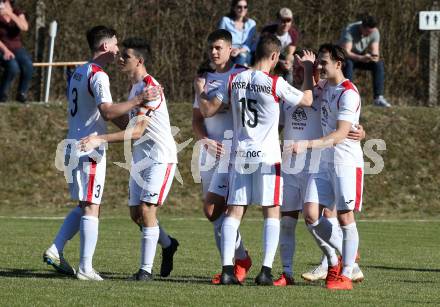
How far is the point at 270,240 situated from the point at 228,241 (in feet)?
1.22

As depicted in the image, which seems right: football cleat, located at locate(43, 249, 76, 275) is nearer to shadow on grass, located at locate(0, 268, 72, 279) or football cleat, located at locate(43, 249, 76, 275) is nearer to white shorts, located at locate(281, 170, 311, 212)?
shadow on grass, located at locate(0, 268, 72, 279)

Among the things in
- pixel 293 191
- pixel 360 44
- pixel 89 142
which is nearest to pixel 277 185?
pixel 293 191

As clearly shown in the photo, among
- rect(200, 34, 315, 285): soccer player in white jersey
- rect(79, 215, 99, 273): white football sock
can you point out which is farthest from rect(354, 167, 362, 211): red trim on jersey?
rect(79, 215, 99, 273): white football sock

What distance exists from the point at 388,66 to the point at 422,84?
33.5 inches

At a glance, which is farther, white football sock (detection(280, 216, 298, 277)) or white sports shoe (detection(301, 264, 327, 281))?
white sports shoe (detection(301, 264, 327, 281))

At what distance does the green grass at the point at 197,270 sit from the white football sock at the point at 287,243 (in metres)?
0.23

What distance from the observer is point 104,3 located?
25547 millimetres

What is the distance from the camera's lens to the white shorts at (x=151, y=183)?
10781 mm

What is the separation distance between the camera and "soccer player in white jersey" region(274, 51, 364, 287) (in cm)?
1095

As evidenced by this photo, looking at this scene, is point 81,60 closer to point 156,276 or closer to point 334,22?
point 334,22

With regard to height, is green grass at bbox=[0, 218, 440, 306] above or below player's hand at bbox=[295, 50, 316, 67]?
below

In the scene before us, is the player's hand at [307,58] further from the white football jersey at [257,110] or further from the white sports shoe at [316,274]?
the white sports shoe at [316,274]

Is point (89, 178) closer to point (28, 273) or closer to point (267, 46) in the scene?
point (28, 273)

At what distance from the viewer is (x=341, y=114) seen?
34.0ft
